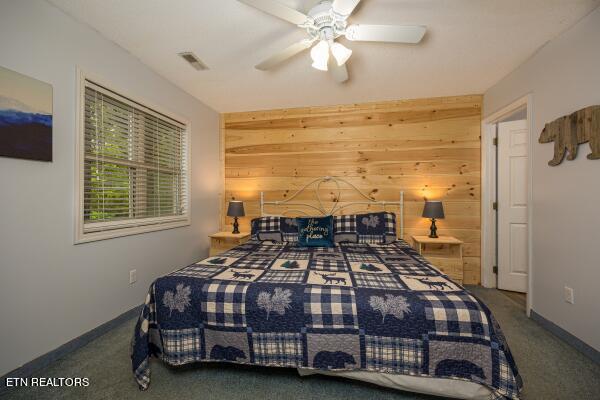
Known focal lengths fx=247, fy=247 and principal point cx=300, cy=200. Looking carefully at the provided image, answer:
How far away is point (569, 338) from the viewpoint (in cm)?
186

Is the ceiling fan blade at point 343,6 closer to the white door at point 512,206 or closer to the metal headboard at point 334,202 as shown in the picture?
the metal headboard at point 334,202

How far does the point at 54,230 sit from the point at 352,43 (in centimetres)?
265

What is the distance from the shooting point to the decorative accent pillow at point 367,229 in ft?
9.25

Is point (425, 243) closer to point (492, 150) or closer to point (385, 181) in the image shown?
point (385, 181)

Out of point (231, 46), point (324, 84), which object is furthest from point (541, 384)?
point (231, 46)

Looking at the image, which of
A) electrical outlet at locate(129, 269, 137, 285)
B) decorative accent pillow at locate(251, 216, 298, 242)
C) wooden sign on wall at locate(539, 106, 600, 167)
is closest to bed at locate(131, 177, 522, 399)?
electrical outlet at locate(129, 269, 137, 285)

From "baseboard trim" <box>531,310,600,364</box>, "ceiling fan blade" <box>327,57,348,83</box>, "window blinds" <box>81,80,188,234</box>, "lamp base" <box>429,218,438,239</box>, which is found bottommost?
"baseboard trim" <box>531,310,600,364</box>

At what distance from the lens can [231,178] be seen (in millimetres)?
3811

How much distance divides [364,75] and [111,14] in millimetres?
2205

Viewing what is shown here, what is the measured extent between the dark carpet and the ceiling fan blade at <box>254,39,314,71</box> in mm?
2227

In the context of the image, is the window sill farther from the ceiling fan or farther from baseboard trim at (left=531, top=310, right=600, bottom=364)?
baseboard trim at (left=531, top=310, right=600, bottom=364)

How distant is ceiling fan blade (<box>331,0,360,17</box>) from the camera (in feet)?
4.66

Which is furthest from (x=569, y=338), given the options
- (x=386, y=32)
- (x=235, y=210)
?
(x=235, y=210)

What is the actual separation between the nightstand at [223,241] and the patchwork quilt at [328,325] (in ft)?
5.14
